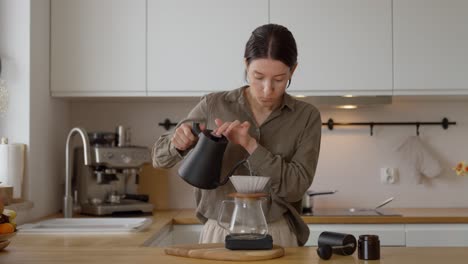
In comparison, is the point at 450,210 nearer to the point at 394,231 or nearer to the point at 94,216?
the point at 394,231

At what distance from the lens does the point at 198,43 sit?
11.0 feet

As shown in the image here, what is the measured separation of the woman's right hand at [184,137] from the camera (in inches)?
71.8

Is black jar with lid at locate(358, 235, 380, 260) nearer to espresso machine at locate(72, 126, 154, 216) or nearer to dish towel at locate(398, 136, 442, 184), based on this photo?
espresso machine at locate(72, 126, 154, 216)

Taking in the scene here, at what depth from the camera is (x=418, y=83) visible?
3.33m

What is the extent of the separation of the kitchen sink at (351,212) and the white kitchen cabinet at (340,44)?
59 centimetres

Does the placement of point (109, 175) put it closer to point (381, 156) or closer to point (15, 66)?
point (15, 66)

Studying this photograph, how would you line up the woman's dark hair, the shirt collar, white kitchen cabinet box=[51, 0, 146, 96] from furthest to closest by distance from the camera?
white kitchen cabinet box=[51, 0, 146, 96] → the shirt collar → the woman's dark hair

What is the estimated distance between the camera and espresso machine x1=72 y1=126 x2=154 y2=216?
10.7 feet

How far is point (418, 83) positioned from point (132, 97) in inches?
56.6

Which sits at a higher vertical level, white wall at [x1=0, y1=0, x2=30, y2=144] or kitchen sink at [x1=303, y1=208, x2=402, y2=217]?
white wall at [x1=0, y1=0, x2=30, y2=144]

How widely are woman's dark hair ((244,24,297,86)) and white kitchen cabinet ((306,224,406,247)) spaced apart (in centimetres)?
135

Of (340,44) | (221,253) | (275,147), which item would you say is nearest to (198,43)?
(340,44)

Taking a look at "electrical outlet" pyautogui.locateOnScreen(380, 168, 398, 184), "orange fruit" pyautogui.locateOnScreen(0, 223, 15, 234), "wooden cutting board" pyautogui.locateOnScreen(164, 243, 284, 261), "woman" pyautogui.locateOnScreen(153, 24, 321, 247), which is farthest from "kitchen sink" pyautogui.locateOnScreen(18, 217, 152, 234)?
"electrical outlet" pyautogui.locateOnScreen(380, 168, 398, 184)

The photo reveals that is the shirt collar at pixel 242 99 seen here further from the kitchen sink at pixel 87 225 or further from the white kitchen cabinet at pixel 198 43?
the white kitchen cabinet at pixel 198 43
